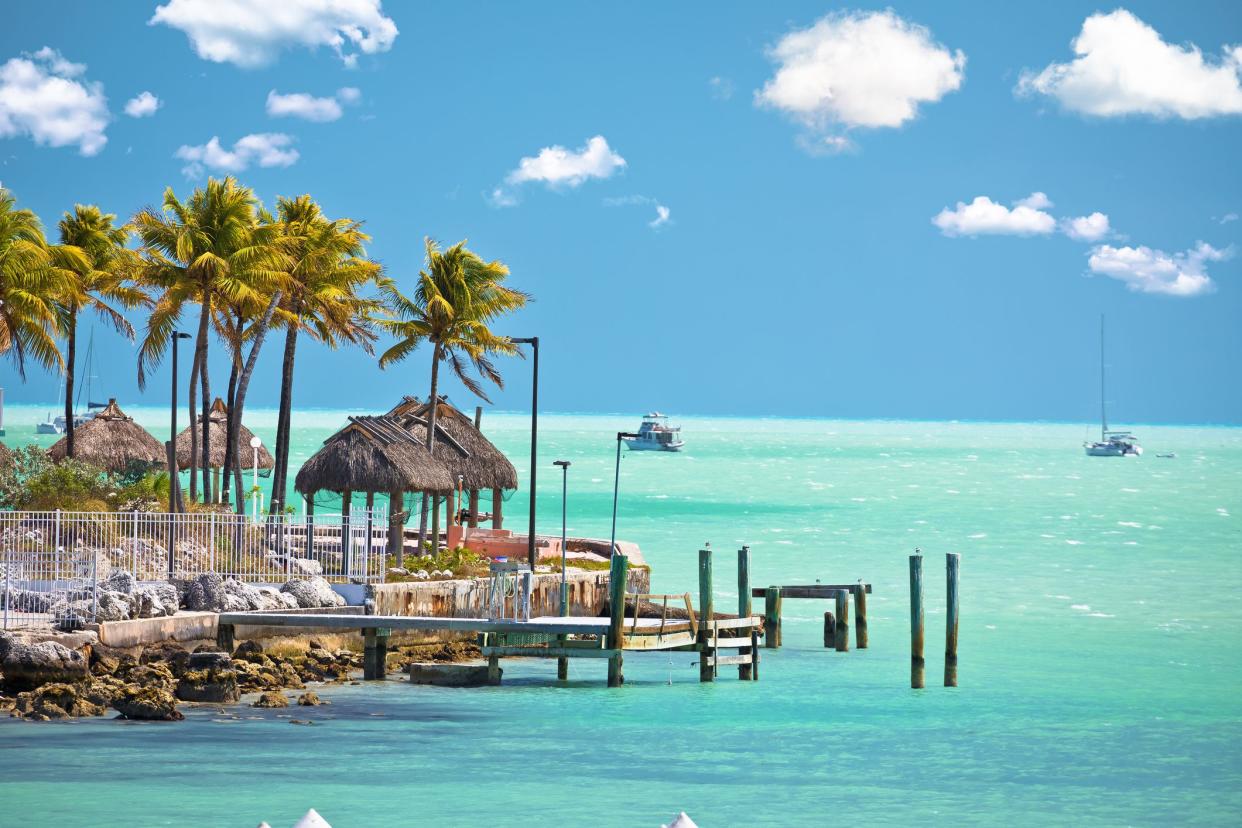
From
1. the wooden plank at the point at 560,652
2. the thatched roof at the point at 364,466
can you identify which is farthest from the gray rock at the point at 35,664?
the thatched roof at the point at 364,466

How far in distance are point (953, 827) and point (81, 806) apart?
36.5 feet

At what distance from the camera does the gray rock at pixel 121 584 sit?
95.8 feet

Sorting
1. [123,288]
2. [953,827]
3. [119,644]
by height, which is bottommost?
[953,827]

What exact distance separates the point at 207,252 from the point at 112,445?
29.9 feet

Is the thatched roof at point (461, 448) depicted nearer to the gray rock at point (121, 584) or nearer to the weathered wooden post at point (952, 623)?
the weathered wooden post at point (952, 623)

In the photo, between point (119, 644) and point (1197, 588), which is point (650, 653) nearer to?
point (119, 644)

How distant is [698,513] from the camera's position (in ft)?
323

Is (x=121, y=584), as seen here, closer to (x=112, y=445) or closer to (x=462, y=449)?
(x=462, y=449)

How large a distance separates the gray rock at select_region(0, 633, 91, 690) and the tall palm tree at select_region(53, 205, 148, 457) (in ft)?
60.4

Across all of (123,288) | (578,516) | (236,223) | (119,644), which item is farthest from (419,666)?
(578,516)

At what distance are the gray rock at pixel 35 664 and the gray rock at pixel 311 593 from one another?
5.64 metres

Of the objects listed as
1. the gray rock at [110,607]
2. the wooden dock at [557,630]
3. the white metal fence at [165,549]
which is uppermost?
the white metal fence at [165,549]

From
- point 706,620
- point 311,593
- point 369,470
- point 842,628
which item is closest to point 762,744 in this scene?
point 706,620

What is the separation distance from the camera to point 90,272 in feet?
150
